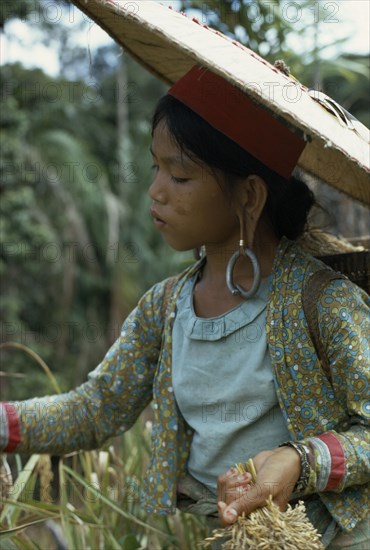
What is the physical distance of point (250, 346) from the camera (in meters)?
1.77

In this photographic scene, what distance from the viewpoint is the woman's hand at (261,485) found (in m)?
1.38

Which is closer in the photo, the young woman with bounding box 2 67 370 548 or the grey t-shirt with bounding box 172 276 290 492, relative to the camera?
the young woman with bounding box 2 67 370 548

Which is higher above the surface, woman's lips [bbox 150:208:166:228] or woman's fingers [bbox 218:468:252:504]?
woman's lips [bbox 150:208:166:228]

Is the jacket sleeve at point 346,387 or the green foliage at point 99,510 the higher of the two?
the jacket sleeve at point 346,387

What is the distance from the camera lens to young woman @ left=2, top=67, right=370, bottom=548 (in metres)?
1.65

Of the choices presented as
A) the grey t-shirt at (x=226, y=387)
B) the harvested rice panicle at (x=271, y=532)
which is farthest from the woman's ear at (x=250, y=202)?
the harvested rice panicle at (x=271, y=532)

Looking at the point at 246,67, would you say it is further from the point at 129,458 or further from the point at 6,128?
the point at 6,128

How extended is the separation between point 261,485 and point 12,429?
711 mm

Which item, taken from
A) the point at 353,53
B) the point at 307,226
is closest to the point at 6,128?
the point at 353,53

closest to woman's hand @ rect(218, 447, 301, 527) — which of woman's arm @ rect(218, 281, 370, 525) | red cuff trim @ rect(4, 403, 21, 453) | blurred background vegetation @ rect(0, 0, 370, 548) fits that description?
woman's arm @ rect(218, 281, 370, 525)

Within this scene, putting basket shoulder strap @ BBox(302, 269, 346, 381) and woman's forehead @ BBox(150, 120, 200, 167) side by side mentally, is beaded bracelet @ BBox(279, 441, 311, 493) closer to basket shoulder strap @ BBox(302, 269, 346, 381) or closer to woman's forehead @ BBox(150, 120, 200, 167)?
basket shoulder strap @ BBox(302, 269, 346, 381)

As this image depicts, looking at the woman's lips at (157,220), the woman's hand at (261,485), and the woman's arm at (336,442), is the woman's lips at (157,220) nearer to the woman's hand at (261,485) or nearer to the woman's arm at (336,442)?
the woman's arm at (336,442)

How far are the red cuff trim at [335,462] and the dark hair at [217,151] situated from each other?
56cm

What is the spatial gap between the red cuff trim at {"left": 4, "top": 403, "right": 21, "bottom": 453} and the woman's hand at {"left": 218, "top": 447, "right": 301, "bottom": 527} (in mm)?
624
